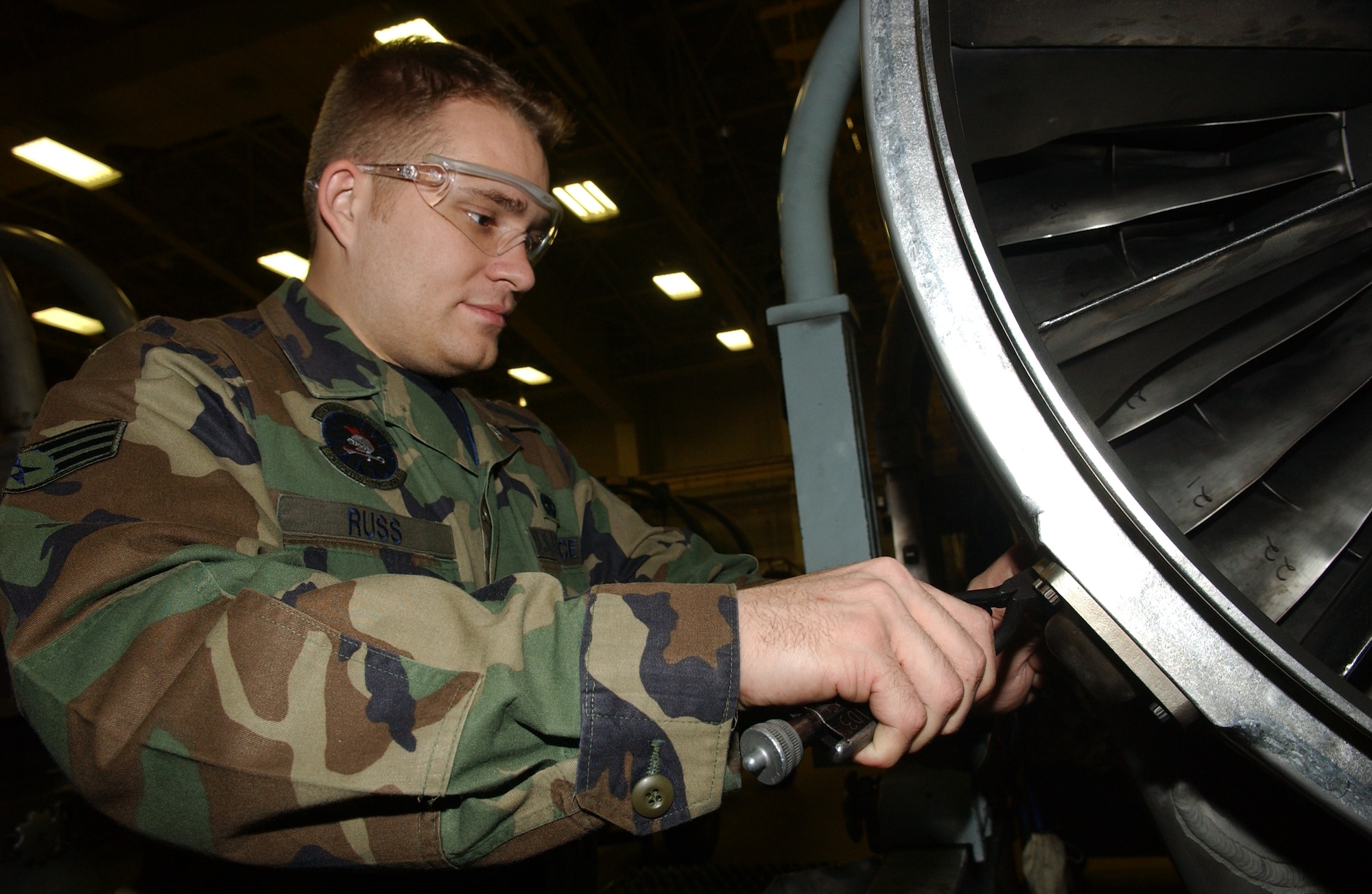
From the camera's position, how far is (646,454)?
1290 centimetres

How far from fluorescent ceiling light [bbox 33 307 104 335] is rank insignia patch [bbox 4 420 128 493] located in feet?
37.6

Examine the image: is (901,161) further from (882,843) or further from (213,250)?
(213,250)

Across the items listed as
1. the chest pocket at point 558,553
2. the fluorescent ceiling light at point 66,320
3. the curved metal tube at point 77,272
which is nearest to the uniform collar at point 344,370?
the chest pocket at point 558,553

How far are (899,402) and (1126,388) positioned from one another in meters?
1.35

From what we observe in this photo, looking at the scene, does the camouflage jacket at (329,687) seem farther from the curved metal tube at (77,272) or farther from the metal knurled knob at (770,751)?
the curved metal tube at (77,272)

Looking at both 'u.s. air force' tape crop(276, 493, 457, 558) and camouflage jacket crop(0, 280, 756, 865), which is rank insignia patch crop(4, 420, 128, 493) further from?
'u.s. air force' tape crop(276, 493, 457, 558)

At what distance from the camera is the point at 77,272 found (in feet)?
7.73

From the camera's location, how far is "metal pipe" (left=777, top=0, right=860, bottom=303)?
107 cm

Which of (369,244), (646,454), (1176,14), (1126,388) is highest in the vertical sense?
(646,454)

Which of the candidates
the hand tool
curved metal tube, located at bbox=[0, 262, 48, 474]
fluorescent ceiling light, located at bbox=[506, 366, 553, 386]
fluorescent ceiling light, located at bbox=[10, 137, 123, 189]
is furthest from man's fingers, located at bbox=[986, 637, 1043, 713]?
fluorescent ceiling light, located at bbox=[506, 366, 553, 386]

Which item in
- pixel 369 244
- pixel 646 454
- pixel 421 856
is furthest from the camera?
pixel 646 454

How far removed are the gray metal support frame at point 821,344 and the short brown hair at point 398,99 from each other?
0.68 metres

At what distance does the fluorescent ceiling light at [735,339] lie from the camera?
11.6 m

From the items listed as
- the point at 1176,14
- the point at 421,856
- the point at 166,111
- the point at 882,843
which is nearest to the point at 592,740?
the point at 421,856
